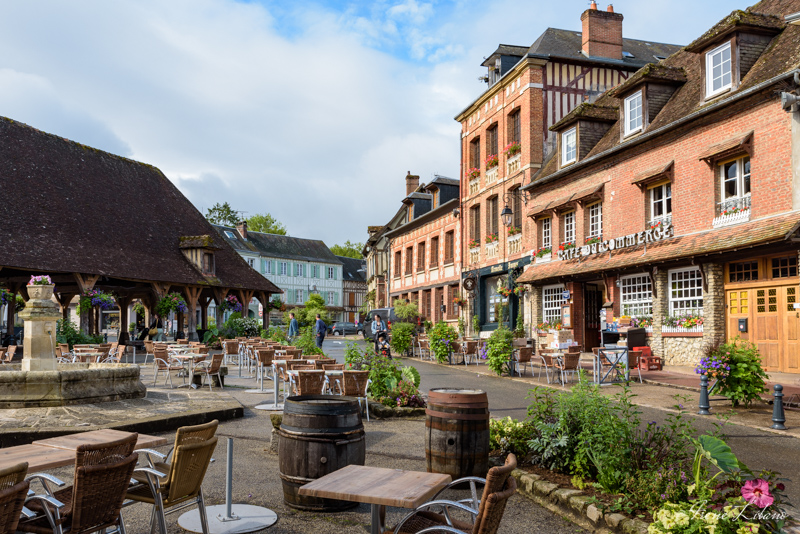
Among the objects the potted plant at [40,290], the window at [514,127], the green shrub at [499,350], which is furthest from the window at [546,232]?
the potted plant at [40,290]

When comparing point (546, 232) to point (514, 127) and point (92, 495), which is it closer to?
point (514, 127)

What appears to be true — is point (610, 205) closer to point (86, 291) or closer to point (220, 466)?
point (220, 466)

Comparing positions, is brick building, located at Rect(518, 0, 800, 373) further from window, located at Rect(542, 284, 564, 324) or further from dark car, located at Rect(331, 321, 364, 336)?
dark car, located at Rect(331, 321, 364, 336)

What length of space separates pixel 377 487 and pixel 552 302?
17250 mm

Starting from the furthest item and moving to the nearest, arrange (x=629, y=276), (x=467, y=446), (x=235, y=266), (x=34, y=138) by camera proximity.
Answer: (x=235, y=266) → (x=34, y=138) → (x=629, y=276) → (x=467, y=446)

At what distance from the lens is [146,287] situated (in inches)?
963

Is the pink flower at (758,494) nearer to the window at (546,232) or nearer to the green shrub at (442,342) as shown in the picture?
the green shrub at (442,342)

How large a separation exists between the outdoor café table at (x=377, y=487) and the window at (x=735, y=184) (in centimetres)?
1189

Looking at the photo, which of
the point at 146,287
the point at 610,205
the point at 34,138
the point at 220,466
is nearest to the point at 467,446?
the point at 220,466

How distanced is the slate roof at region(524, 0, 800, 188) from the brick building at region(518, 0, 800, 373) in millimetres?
44

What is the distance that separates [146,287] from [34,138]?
6681 mm

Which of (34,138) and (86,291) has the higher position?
(34,138)

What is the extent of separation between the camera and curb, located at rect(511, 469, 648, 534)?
13.3ft

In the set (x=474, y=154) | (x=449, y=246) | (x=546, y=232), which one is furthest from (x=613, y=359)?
(x=449, y=246)
